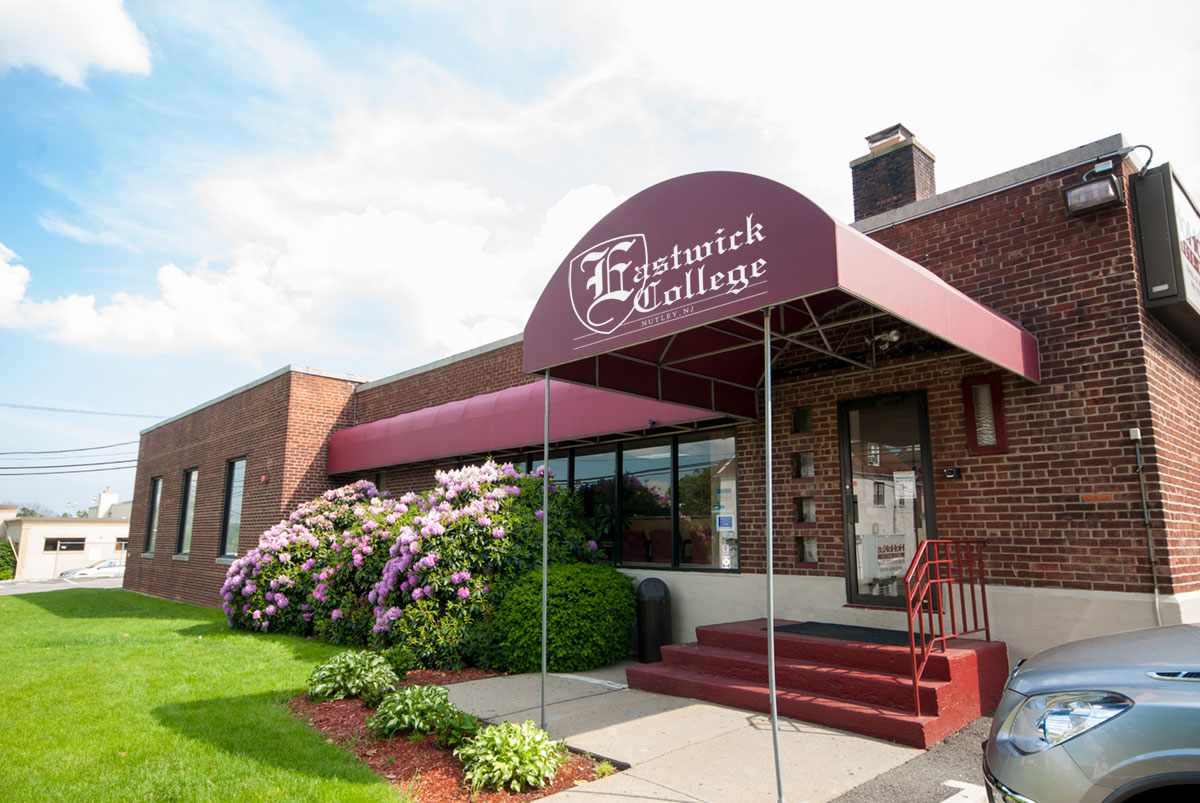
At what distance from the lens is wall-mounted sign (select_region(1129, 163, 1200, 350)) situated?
6.23 m

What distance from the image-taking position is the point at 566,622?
8.48 m

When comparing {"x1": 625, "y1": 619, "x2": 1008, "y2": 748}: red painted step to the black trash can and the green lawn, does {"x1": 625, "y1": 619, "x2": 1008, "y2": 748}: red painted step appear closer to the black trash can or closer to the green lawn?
the black trash can

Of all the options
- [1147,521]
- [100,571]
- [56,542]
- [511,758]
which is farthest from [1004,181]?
[56,542]

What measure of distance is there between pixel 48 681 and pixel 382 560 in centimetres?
407

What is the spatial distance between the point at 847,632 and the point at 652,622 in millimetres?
2722

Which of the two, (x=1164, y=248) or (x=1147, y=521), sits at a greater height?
(x=1164, y=248)

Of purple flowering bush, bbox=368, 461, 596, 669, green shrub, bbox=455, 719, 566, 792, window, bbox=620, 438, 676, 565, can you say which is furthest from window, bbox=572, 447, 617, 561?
green shrub, bbox=455, 719, 566, 792

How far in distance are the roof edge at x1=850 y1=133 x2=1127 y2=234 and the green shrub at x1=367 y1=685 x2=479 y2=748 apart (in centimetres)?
641

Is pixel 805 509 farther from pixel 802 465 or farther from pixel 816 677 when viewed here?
pixel 816 677

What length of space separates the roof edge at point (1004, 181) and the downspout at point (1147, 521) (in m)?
2.49

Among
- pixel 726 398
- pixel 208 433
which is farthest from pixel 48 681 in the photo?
pixel 208 433

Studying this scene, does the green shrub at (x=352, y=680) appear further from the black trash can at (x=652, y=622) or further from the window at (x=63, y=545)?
the window at (x=63, y=545)

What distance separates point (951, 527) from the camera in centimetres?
692

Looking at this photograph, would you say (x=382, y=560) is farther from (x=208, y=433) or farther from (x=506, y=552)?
(x=208, y=433)
